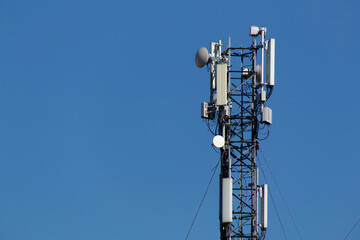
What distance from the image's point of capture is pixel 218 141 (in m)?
75.0

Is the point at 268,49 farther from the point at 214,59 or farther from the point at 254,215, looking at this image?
the point at 254,215

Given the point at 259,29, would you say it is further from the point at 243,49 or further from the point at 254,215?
the point at 254,215

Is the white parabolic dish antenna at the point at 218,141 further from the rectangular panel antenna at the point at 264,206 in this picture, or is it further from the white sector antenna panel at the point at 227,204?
the rectangular panel antenna at the point at 264,206

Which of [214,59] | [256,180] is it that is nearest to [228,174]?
[256,180]

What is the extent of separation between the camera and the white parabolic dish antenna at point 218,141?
246 feet

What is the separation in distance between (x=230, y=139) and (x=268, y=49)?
4940 mm

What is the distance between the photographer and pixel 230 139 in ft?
249

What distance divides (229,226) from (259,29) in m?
10.3

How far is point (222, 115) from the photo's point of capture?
2997 inches

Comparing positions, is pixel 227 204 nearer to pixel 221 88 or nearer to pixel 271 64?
pixel 221 88

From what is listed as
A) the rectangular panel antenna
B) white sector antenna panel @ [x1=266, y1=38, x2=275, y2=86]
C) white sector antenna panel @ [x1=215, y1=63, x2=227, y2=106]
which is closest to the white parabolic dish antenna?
white sector antenna panel @ [x1=215, y1=63, x2=227, y2=106]

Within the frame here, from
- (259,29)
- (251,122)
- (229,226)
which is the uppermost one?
(259,29)

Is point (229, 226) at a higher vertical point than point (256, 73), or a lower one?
lower

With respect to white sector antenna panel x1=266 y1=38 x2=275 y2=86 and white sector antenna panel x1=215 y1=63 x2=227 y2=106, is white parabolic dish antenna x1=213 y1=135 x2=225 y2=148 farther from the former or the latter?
white sector antenna panel x1=266 y1=38 x2=275 y2=86
